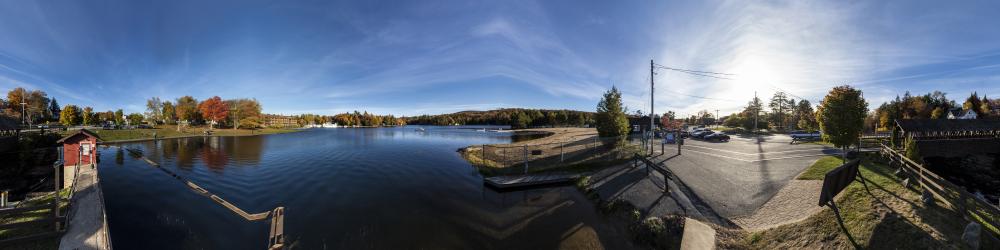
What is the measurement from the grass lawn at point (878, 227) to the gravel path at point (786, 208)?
50 centimetres

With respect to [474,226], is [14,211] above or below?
above

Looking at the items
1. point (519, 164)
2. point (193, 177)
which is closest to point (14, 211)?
point (193, 177)

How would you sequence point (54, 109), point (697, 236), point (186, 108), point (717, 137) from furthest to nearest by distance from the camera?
point (54, 109) → point (186, 108) → point (717, 137) → point (697, 236)

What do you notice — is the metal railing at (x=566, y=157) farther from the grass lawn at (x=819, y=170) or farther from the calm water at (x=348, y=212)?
the grass lawn at (x=819, y=170)

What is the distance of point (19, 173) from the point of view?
771 inches

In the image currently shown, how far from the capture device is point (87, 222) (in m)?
9.08

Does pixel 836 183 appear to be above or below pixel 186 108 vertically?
below

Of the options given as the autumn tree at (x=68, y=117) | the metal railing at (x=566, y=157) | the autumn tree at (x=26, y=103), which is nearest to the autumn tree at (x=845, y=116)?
the metal railing at (x=566, y=157)

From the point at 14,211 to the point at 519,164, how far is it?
62.0 ft

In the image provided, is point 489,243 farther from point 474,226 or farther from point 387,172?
point 387,172

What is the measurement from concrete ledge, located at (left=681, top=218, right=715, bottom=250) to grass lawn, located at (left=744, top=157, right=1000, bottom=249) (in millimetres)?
864

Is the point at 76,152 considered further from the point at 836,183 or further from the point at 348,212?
the point at 836,183

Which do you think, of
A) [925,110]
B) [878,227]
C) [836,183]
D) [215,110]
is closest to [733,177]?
[836,183]

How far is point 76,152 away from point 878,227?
1284 inches
